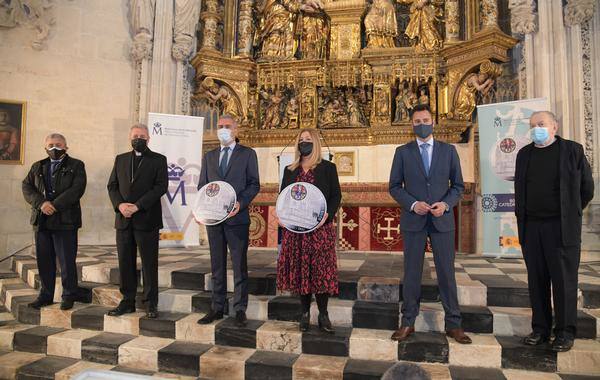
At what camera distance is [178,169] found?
677cm

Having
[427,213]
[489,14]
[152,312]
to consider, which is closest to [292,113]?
[489,14]

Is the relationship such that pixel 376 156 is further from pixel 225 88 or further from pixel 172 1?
pixel 172 1

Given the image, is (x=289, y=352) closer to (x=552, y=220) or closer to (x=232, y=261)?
(x=232, y=261)

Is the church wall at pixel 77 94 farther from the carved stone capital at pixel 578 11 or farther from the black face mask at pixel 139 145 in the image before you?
the carved stone capital at pixel 578 11

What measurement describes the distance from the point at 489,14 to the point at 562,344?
578 centimetres

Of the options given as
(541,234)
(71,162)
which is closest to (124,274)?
(71,162)

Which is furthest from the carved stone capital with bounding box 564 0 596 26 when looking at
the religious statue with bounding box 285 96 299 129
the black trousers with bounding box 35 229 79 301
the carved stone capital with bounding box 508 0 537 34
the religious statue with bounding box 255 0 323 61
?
the black trousers with bounding box 35 229 79 301

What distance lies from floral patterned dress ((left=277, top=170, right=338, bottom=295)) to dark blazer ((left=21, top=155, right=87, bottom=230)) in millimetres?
2206

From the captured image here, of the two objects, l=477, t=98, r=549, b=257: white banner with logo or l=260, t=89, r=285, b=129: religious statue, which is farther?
l=260, t=89, r=285, b=129: religious statue

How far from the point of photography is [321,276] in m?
3.21

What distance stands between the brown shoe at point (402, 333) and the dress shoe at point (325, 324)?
478 mm

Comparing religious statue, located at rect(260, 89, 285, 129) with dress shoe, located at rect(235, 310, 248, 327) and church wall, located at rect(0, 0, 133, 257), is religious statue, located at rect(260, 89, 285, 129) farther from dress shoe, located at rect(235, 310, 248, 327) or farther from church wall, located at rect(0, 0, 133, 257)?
dress shoe, located at rect(235, 310, 248, 327)

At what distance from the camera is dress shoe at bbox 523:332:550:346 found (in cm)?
304

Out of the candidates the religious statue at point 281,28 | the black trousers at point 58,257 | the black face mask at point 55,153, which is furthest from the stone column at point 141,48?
the black trousers at point 58,257
